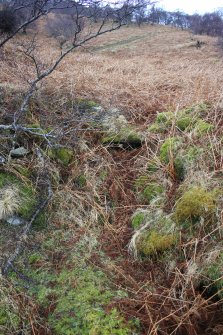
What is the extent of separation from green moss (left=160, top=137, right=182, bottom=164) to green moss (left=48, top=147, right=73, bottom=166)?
3.24 feet

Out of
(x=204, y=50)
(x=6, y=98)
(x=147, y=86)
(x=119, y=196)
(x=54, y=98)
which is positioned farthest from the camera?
(x=204, y=50)

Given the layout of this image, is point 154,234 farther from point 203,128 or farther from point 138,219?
point 203,128

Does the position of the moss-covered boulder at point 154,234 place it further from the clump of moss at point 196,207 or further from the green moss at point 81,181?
the green moss at point 81,181

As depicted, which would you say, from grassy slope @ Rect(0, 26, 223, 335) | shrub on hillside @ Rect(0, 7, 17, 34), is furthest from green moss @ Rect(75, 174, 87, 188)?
shrub on hillside @ Rect(0, 7, 17, 34)

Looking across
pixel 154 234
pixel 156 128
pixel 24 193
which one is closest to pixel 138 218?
pixel 154 234

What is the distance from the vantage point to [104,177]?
3.38m

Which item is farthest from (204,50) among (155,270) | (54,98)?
(155,270)

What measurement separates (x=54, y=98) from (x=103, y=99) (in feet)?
2.42

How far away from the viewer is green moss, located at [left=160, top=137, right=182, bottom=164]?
3236 mm

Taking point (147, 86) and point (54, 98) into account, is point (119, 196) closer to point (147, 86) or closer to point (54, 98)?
point (54, 98)

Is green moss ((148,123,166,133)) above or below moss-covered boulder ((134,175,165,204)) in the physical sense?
above

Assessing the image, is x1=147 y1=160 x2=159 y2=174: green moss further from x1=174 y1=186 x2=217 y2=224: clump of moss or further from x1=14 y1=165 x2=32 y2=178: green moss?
x1=14 y1=165 x2=32 y2=178: green moss

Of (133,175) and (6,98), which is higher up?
(6,98)

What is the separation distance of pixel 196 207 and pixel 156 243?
1.31ft
